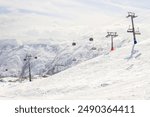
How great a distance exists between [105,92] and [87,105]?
570 inches

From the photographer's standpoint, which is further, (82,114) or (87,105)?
(87,105)

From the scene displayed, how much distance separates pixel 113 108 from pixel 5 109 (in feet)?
20.4

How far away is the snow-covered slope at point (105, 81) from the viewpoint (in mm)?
35684

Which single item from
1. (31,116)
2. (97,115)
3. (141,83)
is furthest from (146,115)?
(141,83)

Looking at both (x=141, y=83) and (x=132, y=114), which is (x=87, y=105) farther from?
(x=141, y=83)

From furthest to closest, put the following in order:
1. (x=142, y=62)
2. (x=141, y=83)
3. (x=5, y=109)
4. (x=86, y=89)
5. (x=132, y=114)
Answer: (x=142, y=62) < (x=86, y=89) < (x=141, y=83) < (x=5, y=109) < (x=132, y=114)

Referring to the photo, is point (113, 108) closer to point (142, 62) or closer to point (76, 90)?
point (76, 90)

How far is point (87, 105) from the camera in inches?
890

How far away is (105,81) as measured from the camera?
43.7 meters

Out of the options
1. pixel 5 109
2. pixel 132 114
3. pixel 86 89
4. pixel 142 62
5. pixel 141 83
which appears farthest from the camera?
pixel 142 62

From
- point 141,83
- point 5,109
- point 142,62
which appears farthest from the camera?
point 142,62

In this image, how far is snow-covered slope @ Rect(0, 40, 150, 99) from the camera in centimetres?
3568

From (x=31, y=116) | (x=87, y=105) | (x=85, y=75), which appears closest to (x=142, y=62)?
(x=85, y=75)

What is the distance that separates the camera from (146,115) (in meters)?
20.3
